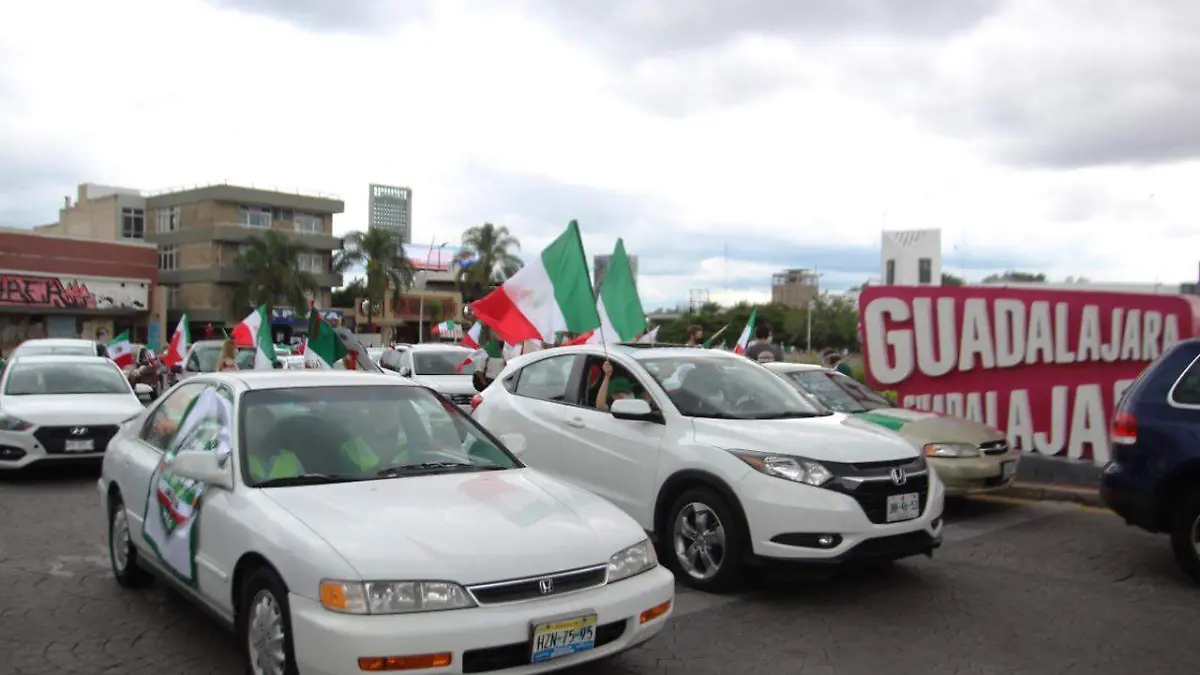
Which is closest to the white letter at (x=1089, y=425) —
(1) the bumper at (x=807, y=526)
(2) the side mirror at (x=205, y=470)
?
(1) the bumper at (x=807, y=526)

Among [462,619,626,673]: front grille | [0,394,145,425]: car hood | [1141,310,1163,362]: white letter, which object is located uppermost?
[1141,310,1163,362]: white letter

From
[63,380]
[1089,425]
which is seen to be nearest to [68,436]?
[63,380]

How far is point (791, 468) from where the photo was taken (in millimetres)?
5875

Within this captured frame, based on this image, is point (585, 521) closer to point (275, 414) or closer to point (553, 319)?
point (275, 414)

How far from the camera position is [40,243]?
5381 centimetres

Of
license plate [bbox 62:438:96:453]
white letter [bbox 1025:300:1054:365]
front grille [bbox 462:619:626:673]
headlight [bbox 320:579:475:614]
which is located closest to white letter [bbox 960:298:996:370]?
white letter [bbox 1025:300:1054:365]

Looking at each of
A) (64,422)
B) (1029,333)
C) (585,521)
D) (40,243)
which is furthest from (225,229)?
(585,521)

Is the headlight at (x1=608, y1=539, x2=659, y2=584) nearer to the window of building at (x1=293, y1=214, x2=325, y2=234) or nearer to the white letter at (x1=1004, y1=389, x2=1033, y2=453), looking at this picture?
the white letter at (x1=1004, y1=389, x2=1033, y2=453)

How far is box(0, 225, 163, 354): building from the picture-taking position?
→ 52750mm

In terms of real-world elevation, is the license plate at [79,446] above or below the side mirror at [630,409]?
below

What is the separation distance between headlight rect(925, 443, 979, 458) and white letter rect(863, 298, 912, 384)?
123 inches

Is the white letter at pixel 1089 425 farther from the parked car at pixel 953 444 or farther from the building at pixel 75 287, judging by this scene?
the building at pixel 75 287

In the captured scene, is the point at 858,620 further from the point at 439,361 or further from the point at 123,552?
the point at 439,361

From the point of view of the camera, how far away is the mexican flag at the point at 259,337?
51.4 feet
